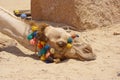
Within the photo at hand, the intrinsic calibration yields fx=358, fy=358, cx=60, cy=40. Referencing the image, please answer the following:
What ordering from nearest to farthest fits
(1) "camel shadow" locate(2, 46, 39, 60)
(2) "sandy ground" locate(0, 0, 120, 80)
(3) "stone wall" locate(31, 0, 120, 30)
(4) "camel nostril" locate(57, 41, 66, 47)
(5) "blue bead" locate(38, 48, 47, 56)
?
1. (2) "sandy ground" locate(0, 0, 120, 80)
2. (4) "camel nostril" locate(57, 41, 66, 47)
3. (5) "blue bead" locate(38, 48, 47, 56)
4. (1) "camel shadow" locate(2, 46, 39, 60)
5. (3) "stone wall" locate(31, 0, 120, 30)

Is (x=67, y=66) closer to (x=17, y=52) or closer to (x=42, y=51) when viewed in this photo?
(x=42, y=51)

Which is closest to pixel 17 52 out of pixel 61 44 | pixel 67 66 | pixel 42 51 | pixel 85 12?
pixel 42 51

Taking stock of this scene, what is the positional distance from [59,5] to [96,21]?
0.65 meters

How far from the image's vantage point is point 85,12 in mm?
5379

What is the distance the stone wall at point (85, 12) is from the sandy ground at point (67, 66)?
490 millimetres

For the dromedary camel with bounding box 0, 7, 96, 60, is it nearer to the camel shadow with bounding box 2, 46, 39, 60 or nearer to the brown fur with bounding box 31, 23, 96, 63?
the brown fur with bounding box 31, 23, 96, 63

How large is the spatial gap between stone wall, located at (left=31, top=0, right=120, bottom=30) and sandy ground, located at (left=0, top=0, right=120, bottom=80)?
1.61ft

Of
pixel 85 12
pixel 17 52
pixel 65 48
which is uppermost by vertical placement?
pixel 65 48

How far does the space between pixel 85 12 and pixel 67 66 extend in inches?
70.6


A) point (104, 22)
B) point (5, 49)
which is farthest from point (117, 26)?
point (5, 49)

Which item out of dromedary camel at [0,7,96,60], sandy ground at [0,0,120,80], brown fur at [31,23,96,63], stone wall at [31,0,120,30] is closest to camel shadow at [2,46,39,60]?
sandy ground at [0,0,120,80]

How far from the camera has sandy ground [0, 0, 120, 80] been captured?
11.2 ft

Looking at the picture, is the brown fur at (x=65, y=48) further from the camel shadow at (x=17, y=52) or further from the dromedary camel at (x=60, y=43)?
the camel shadow at (x=17, y=52)

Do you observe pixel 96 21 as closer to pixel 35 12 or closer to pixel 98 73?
pixel 35 12
